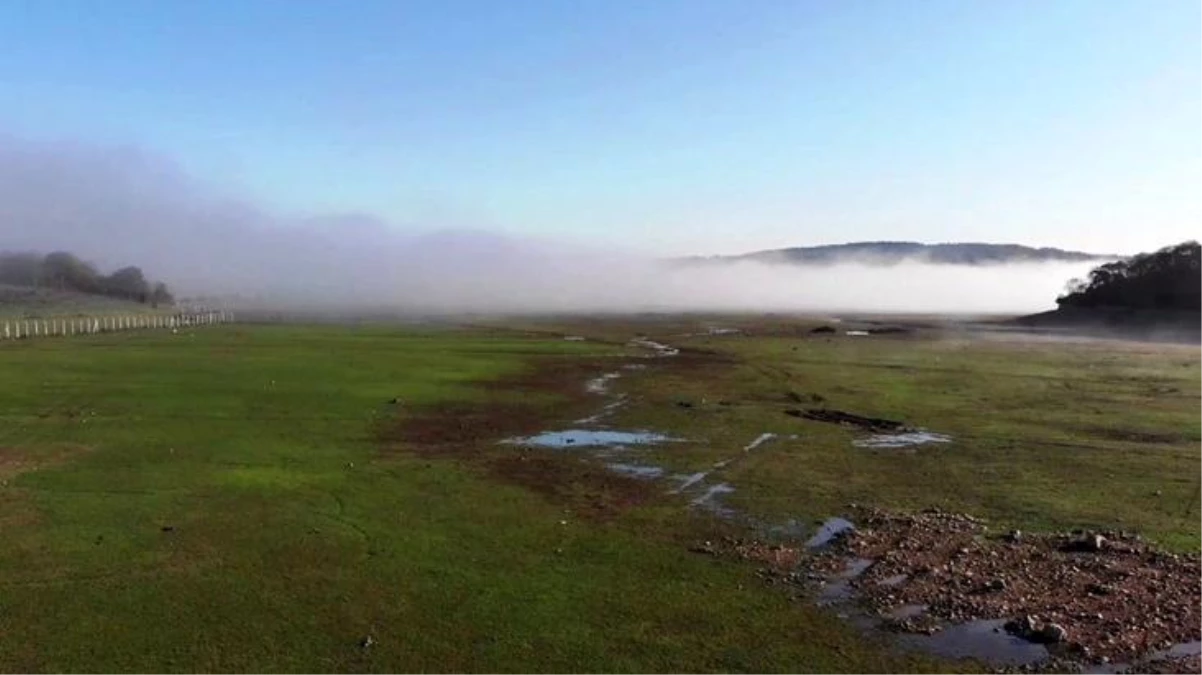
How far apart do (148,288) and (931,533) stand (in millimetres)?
173202

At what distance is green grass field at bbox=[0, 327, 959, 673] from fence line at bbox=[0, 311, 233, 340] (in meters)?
47.5

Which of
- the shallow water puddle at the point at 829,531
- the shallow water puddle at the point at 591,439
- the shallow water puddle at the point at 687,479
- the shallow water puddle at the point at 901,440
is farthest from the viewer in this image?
the shallow water puddle at the point at 901,440

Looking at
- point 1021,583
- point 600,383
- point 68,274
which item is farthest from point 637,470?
point 68,274

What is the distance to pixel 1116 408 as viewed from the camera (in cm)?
3659

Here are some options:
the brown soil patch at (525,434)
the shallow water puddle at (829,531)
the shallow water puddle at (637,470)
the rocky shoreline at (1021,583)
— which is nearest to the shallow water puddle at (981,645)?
the rocky shoreline at (1021,583)

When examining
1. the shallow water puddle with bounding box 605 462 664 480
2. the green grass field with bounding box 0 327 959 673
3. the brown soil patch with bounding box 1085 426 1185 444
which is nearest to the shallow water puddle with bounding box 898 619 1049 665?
the green grass field with bounding box 0 327 959 673

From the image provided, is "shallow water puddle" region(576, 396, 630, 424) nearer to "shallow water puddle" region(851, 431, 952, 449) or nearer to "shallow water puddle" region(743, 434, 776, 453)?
"shallow water puddle" region(743, 434, 776, 453)

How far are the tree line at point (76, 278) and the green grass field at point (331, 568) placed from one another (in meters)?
138

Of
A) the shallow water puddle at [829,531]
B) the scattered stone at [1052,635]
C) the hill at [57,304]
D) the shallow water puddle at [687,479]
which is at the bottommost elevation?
the scattered stone at [1052,635]

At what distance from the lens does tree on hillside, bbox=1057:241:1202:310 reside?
110750mm

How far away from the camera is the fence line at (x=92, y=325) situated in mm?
70812

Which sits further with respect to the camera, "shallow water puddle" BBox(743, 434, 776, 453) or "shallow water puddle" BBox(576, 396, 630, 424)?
"shallow water puddle" BBox(576, 396, 630, 424)

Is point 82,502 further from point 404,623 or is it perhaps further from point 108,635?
point 404,623

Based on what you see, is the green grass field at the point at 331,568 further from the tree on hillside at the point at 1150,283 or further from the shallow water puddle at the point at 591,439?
the tree on hillside at the point at 1150,283
